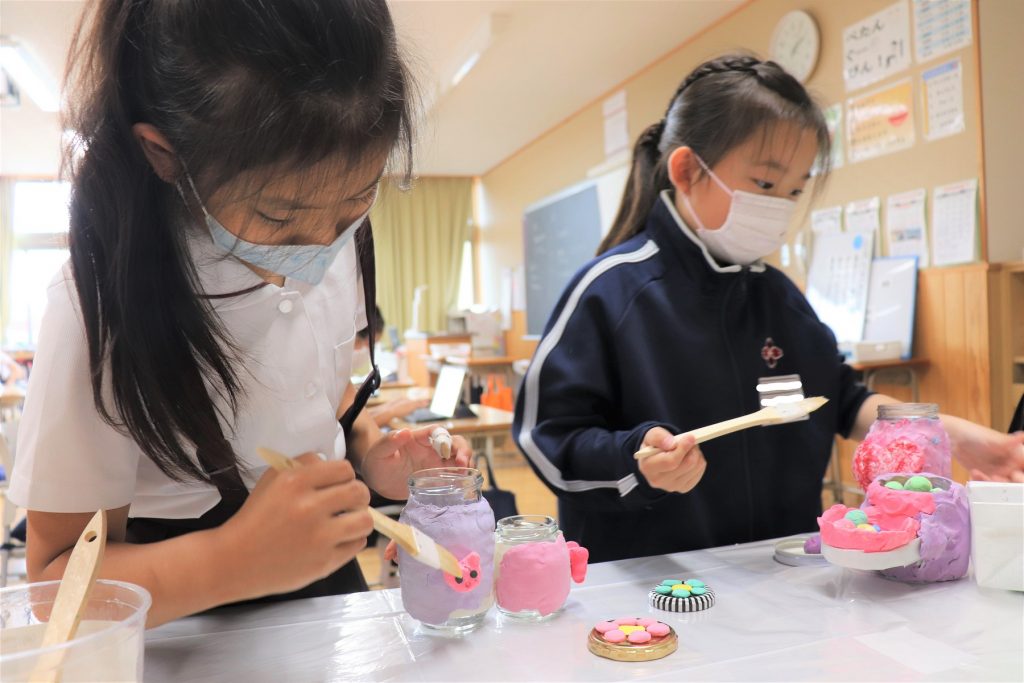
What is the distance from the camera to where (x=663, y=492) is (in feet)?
3.28

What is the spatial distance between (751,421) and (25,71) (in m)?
5.32

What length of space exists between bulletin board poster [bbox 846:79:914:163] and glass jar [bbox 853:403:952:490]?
2.78 m

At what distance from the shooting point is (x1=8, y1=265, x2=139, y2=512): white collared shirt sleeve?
0.67m

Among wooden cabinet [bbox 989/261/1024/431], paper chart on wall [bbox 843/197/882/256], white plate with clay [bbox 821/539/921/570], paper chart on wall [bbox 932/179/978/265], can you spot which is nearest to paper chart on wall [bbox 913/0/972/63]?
paper chart on wall [bbox 932/179/978/265]

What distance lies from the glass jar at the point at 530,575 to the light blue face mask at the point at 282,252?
345 mm

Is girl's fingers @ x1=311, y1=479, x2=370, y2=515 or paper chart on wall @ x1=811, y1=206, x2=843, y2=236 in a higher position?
paper chart on wall @ x1=811, y1=206, x2=843, y2=236

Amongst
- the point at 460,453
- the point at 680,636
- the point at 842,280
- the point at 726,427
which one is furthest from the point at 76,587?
the point at 842,280

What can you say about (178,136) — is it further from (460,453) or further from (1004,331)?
(1004,331)

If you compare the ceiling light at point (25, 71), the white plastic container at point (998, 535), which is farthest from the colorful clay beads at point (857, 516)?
the ceiling light at point (25, 71)

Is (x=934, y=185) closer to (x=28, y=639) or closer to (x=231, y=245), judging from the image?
(x=231, y=245)

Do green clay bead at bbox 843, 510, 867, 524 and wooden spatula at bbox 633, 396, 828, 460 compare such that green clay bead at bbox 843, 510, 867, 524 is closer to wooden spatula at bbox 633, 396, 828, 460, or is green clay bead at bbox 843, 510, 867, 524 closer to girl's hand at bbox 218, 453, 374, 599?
wooden spatula at bbox 633, 396, 828, 460

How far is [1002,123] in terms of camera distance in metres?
2.88

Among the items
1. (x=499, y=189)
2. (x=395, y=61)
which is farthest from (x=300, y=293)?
(x=499, y=189)

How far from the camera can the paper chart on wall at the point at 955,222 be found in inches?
120
